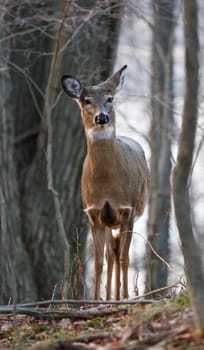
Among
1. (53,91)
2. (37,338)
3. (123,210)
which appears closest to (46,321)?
(37,338)

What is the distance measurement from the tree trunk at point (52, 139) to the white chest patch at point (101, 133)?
8.64 ft

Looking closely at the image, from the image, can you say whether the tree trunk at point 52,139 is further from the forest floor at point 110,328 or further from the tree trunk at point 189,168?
the tree trunk at point 189,168

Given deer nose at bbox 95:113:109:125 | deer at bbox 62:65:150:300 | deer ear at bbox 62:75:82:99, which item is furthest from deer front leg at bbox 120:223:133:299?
deer ear at bbox 62:75:82:99

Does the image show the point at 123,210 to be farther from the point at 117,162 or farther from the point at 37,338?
the point at 37,338

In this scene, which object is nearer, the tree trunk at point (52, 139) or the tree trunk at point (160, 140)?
the tree trunk at point (52, 139)

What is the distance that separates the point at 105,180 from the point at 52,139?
3378mm

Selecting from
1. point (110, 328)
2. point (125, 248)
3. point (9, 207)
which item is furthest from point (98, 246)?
point (110, 328)

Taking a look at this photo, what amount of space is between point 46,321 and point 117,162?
2.80 m

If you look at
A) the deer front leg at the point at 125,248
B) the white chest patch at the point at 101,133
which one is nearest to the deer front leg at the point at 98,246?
the deer front leg at the point at 125,248

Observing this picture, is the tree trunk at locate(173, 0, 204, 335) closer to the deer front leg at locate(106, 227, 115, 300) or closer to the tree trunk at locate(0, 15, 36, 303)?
the deer front leg at locate(106, 227, 115, 300)

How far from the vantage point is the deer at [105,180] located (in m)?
9.94

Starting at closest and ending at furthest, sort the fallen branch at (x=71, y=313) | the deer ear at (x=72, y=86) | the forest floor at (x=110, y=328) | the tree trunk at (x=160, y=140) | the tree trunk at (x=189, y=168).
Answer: the tree trunk at (x=189, y=168)
the forest floor at (x=110, y=328)
the fallen branch at (x=71, y=313)
the deer ear at (x=72, y=86)
the tree trunk at (x=160, y=140)

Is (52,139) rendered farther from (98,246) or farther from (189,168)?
(189,168)

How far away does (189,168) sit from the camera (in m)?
5.95
